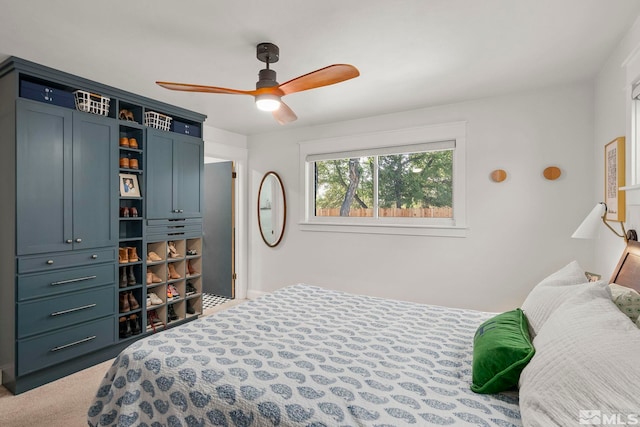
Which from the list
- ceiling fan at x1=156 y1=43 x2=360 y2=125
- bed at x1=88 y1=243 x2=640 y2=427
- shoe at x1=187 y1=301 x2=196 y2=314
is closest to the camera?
bed at x1=88 y1=243 x2=640 y2=427

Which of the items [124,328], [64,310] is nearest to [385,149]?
[124,328]

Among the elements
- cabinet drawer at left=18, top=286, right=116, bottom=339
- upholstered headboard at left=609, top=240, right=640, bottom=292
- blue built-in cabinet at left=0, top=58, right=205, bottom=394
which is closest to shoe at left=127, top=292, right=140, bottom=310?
blue built-in cabinet at left=0, top=58, right=205, bottom=394

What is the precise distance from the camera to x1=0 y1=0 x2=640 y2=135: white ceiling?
1844 mm

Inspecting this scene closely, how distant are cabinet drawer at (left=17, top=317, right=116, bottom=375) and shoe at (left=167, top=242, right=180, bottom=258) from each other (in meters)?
0.86

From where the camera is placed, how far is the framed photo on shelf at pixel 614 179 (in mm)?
2135

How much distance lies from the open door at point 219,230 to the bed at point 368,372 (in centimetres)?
297

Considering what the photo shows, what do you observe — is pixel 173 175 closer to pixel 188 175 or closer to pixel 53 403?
pixel 188 175

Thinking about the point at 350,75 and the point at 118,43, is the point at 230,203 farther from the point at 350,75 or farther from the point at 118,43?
the point at 350,75

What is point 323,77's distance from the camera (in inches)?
75.9

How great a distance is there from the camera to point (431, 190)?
12.1 ft

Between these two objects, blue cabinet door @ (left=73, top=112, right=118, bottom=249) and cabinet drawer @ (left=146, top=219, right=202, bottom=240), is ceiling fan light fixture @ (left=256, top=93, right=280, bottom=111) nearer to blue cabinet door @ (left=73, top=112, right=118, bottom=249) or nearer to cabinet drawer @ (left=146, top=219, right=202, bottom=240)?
blue cabinet door @ (left=73, top=112, right=118, bottom=249)

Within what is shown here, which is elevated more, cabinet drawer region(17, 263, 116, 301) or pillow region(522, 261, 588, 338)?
pillow region(522, 261, 588, 338)

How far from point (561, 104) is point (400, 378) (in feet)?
9.45

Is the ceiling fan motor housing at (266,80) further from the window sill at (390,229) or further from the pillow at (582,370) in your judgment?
the window sill at (390,229)
